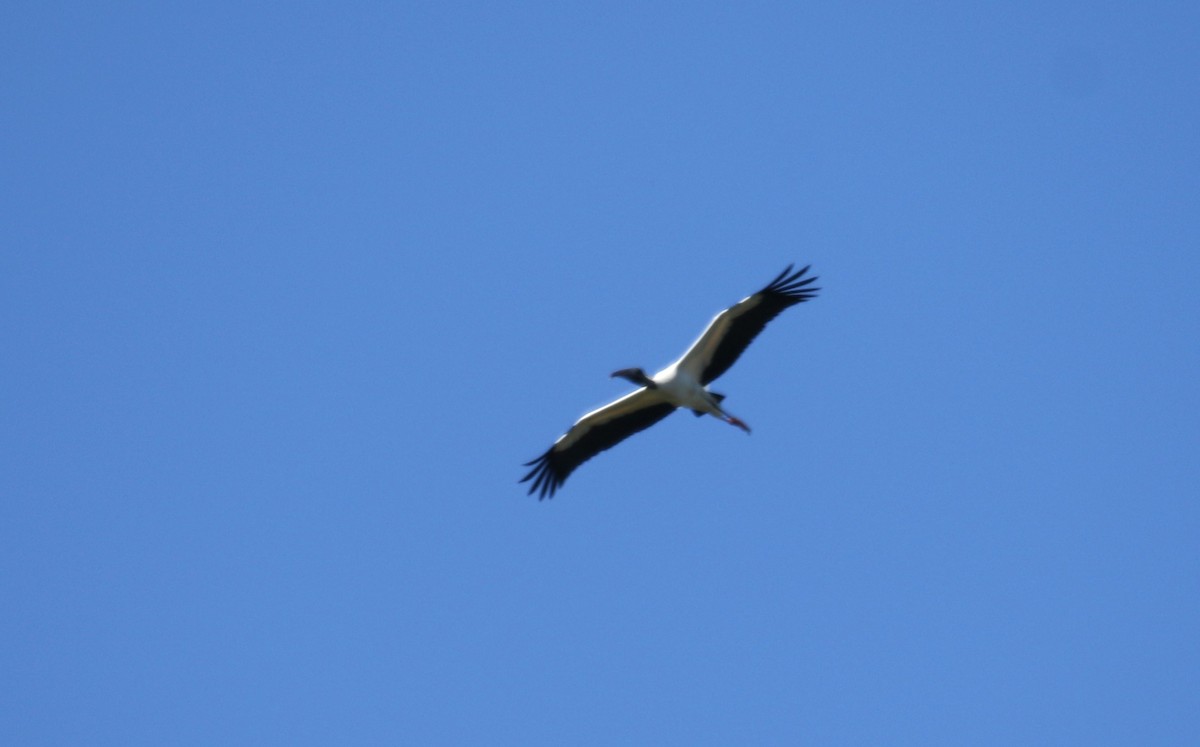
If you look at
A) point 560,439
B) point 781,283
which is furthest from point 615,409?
point 781,283

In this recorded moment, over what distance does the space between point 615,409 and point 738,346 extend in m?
1.89

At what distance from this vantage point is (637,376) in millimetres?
26000

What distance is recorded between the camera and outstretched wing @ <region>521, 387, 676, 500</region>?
2639 cm

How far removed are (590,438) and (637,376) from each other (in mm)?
1164

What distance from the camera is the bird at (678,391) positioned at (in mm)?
25484

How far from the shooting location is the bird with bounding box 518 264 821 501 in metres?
25.5

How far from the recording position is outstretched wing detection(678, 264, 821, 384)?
25.4 meters

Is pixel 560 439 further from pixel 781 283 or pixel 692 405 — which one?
pixel 781 283

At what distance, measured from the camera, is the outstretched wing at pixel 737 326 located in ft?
83.4

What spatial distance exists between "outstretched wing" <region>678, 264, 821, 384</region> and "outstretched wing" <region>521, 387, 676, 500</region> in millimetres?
881

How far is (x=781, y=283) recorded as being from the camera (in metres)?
25.4

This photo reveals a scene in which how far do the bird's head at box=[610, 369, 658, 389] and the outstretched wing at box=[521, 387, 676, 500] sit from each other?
0.38 meters

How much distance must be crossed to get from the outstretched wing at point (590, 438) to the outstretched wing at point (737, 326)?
34.7 inches

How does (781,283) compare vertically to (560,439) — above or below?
above
